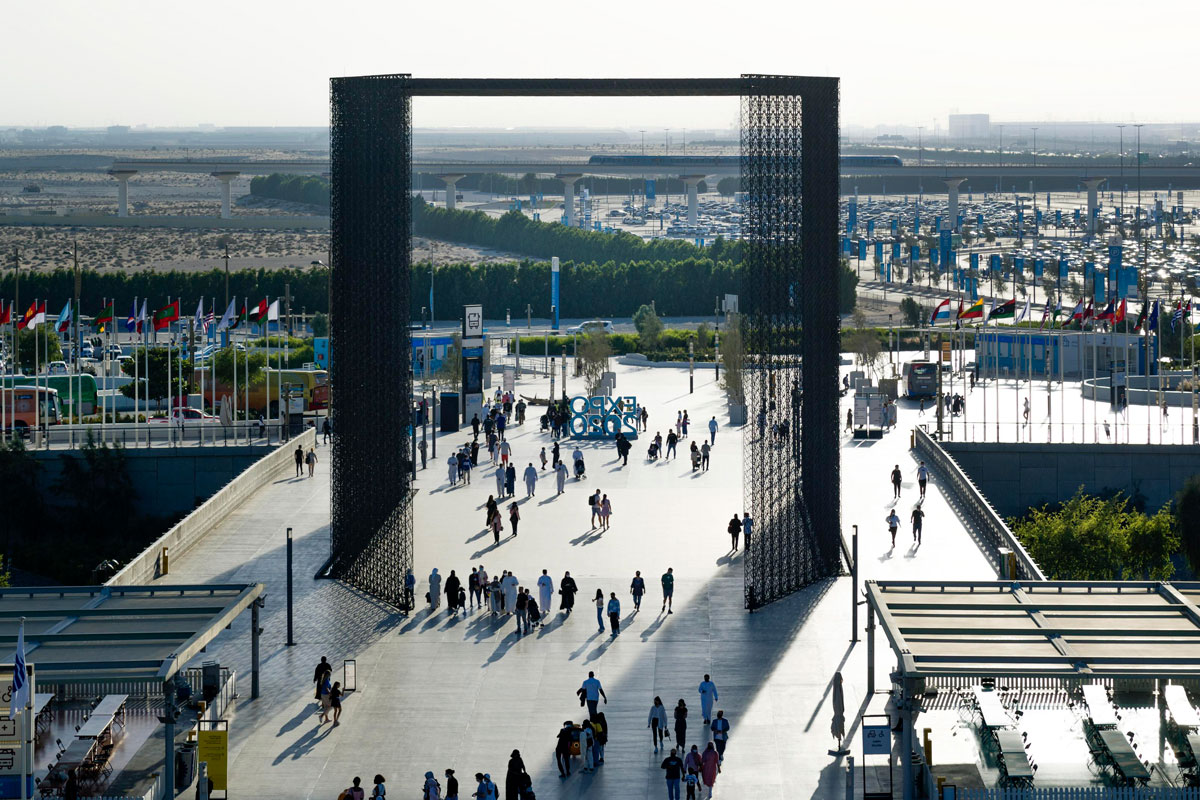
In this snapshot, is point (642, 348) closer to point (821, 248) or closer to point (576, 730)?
point (821, 248)

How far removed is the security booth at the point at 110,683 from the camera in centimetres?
2120

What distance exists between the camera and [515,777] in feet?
74.3

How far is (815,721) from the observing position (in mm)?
26156

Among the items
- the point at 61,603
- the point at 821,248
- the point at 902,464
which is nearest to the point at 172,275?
the point at 902,464

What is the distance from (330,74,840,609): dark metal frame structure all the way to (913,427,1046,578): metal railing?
358 cm

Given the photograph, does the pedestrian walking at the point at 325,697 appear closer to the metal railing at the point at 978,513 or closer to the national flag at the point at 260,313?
the metal railing at the point at 978,513

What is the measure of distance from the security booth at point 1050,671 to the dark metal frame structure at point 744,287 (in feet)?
31.0

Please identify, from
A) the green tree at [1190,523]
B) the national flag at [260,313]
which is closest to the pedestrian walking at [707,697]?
the green tree at [1190,523]

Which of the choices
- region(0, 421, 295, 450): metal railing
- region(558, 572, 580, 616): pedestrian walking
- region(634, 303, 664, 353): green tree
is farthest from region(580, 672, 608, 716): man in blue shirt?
region(634, 303, 664, 353): green tree

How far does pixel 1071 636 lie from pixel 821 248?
13.4 metres

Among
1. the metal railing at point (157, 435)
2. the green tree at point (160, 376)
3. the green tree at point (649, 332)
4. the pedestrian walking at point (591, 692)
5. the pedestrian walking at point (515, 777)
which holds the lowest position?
the pedestrian walking at point (515, 777)

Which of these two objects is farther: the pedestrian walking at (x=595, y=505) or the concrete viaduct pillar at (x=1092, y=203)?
the concrete viaduct pillar at (x=1092, y=203)

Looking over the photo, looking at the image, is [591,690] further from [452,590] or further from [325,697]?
[452,590]

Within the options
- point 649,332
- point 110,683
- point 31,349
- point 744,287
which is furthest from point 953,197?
point 110,683
